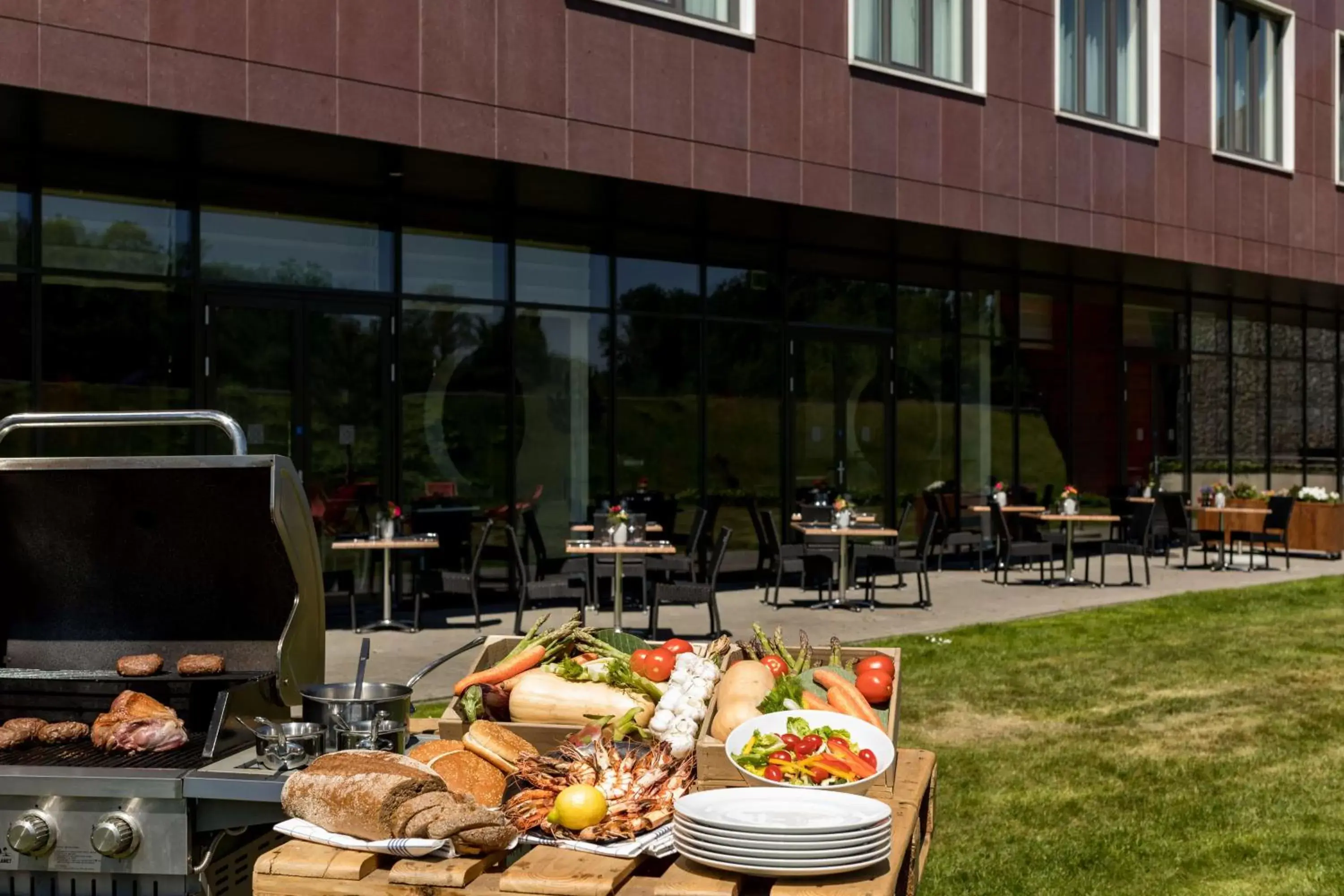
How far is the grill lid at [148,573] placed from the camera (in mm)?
4133

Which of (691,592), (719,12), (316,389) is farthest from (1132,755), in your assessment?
(719,12)

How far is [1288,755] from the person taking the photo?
8516 mm

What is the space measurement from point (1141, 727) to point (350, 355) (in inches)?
348

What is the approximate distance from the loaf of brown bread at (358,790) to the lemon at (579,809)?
0.27m

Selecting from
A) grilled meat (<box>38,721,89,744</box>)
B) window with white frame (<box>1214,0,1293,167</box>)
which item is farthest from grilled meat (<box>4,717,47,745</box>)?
window with white frame (<box>1214,0,1293,167</box>)

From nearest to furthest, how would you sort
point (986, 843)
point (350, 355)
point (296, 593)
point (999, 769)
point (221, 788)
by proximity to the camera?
1. point (221, 788)
2. point (296, 593)
3. point (986, 843)
4. point (999, 769)
5. point (350, 355)

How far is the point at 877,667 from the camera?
3.81 meters

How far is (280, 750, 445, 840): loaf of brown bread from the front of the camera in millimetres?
2807

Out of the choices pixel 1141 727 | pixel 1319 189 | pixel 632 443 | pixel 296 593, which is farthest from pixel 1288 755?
pixel 1319 189

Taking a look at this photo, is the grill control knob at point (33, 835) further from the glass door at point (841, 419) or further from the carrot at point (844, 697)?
the glass door at point (841, 419)

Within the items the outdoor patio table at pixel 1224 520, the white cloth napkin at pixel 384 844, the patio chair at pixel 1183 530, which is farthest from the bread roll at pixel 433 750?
the outdoor patio table at pixel 1224 520

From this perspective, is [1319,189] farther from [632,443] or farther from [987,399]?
[632,443]

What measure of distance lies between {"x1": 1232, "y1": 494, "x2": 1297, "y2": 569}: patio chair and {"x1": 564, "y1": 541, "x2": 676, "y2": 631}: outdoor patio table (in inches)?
439

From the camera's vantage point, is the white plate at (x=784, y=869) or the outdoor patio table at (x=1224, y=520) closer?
the white plate at (x=784, y=869)
